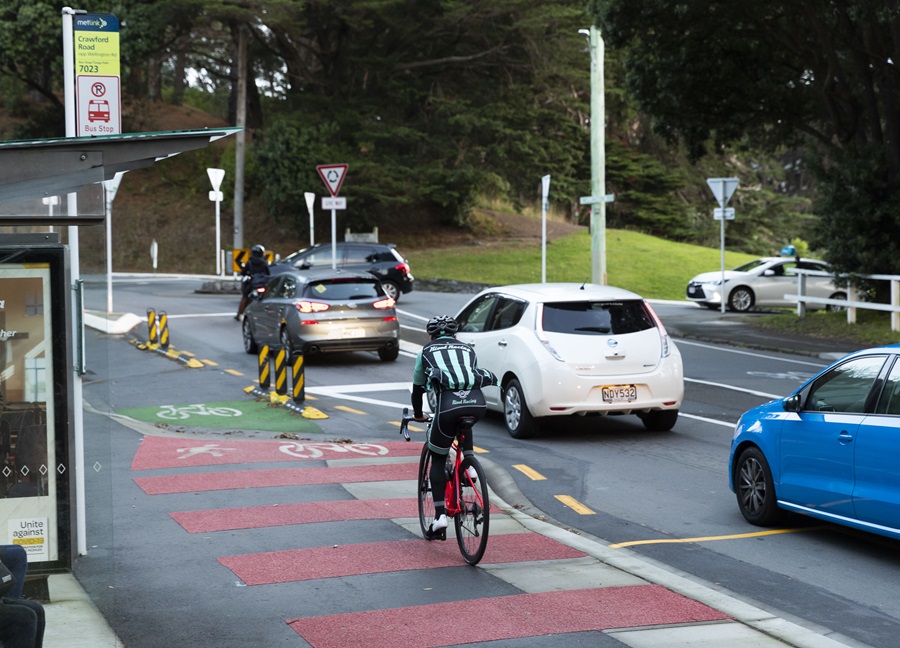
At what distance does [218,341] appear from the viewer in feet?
75.2

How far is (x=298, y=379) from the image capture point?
15172 mm

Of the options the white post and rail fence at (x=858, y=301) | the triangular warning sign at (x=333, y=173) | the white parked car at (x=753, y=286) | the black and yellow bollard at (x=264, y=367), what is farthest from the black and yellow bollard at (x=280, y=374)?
the white parked car at (x=753, y=286)

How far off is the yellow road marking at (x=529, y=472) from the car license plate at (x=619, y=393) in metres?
1.49

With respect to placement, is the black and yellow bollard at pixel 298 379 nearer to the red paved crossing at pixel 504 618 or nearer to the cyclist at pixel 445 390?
the cyclist at pixel 445 390

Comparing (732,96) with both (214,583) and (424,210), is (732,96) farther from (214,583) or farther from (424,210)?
(424,210)

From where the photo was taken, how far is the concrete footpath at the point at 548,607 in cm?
623

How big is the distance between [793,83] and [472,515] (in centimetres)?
2238

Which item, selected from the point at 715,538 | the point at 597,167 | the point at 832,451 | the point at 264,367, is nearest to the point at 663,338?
the point at 715,538

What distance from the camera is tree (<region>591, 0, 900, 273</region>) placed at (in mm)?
23406

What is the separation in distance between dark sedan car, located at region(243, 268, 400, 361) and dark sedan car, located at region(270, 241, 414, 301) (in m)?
11.0

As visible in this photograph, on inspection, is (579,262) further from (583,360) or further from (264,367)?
(583,360)

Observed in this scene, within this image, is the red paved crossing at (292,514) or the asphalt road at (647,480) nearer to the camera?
the asphalt road at (647,480)

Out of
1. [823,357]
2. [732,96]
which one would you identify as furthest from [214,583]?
[732,96]

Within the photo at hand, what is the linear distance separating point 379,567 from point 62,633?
2190 mm
